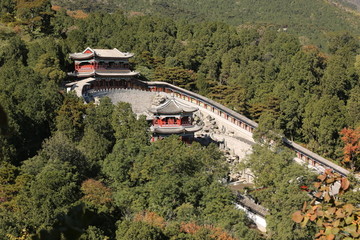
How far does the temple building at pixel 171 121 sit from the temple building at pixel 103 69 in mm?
6529

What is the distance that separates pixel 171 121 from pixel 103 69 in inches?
345

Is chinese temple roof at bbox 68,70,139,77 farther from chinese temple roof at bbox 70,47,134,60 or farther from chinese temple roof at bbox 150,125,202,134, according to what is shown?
chinese temple roof at bbox 150,125,202,134

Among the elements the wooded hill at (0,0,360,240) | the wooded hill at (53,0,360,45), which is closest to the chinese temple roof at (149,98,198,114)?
the wooded hill at (0,0,360,240)

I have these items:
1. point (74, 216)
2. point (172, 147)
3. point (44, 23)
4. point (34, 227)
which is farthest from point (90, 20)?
point (74, 216)

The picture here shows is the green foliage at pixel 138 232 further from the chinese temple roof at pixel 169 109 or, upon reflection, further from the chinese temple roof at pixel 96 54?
the chinese temple roof at pixel 96 54

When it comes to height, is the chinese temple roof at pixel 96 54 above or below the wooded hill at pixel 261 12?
above

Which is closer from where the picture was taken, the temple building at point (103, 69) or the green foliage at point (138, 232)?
the green foliage at point (138, 232)

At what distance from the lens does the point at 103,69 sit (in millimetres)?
33062

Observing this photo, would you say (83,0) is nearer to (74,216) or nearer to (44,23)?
(44,23)

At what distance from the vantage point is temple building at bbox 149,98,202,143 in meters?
26.3

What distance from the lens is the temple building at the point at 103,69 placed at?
32.0 m

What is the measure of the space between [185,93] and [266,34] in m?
15.9

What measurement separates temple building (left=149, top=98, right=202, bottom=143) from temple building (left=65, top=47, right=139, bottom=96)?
653 centimetres

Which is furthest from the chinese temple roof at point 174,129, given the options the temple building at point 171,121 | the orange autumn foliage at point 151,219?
the orange autumn foliage at point 151,219
